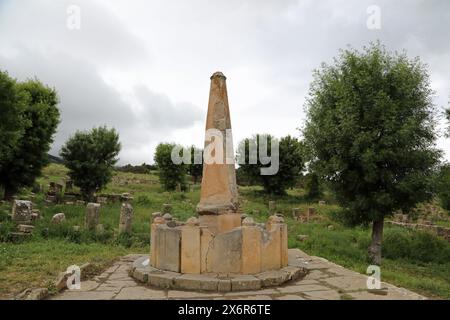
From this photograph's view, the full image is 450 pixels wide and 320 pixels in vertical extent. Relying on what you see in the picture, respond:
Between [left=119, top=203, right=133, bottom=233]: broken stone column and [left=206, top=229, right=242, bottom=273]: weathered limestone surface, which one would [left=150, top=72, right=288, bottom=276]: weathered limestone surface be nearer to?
[left=206, top=229, right=242, bottom=273]: weathered limestone surface

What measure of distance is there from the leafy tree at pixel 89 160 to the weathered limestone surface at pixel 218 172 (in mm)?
18506

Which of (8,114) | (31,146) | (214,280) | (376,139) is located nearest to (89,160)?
(31,146)

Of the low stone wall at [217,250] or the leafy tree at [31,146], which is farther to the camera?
the leafy tree at [31,146]

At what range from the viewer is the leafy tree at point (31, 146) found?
66.3 ft

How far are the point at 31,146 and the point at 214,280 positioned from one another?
18.3 m

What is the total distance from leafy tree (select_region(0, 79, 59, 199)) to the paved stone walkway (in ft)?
52.1

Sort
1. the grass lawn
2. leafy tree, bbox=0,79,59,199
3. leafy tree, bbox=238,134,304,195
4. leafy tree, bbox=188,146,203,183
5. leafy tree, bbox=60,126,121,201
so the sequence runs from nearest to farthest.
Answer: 1. the grass lawn
2. leafy tree, bbox=0,79,59,199
3. leafy tree, bbox=60,126,121,201
4. leafy tree, bbox=238,134,304,195
5. leafy tree, bbox=188,146,203,183

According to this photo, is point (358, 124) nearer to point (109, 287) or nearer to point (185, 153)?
point (109, 287)

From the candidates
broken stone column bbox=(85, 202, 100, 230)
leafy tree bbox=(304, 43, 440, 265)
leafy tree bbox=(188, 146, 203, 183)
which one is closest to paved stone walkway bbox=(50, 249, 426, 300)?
leafy tree bbox=(304, 43, 440, 265)

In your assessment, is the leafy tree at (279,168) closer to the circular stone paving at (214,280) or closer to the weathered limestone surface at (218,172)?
the weathered limestone surface at (218,172)

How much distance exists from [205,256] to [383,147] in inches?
320

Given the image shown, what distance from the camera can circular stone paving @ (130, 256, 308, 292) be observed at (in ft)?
20.5

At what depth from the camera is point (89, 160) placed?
24875mm

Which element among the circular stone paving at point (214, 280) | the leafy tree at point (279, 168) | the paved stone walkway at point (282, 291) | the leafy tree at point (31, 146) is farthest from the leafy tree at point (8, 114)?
the leafy tree at point (279, 168)
